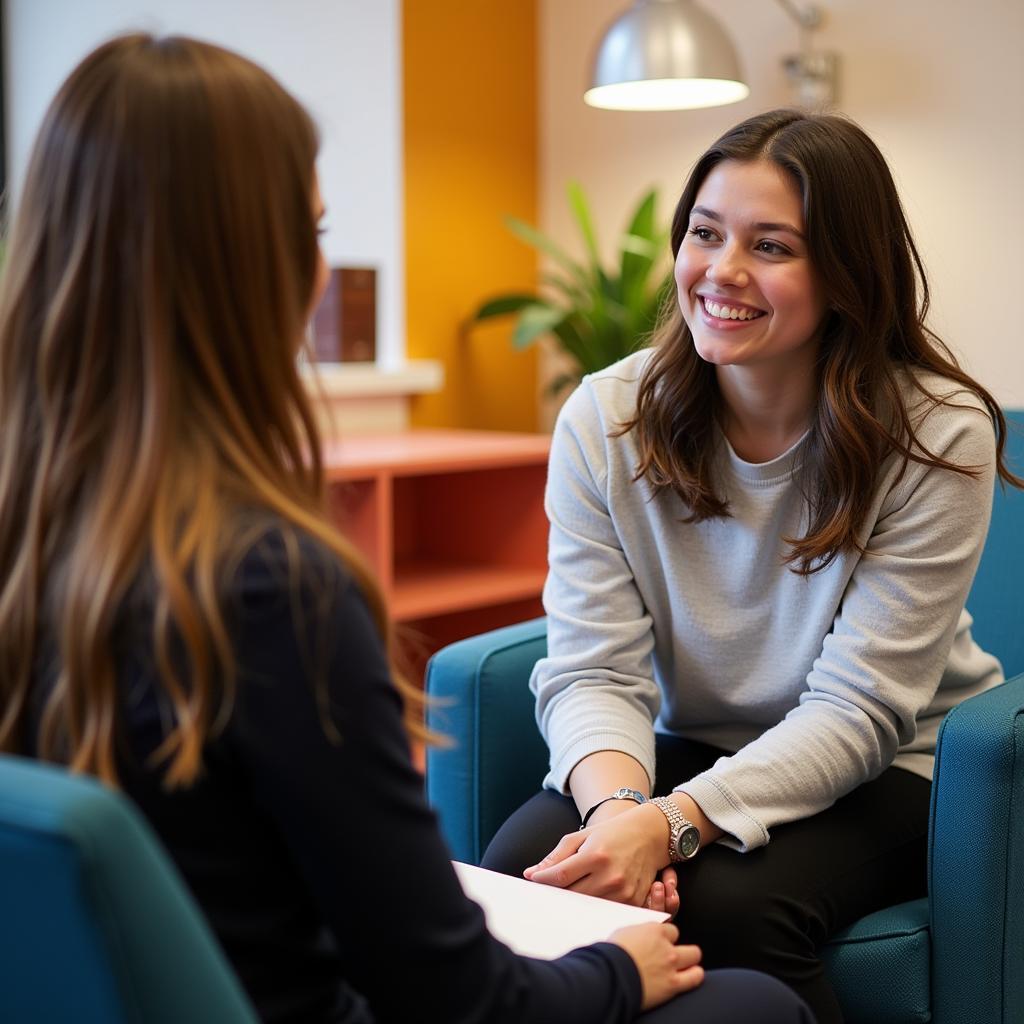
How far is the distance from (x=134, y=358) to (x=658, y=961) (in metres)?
0.54

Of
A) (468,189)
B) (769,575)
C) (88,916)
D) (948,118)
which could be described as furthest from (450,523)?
(88,916)

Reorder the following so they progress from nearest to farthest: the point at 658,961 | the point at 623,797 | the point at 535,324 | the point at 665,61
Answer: the point at 658,961
the point at 623,797
the point at 665,61
the point at 535,324

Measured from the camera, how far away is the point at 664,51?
2621mm

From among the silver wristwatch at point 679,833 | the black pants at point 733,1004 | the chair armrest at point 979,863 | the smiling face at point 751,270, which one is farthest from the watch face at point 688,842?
the smiling face at point 751,270

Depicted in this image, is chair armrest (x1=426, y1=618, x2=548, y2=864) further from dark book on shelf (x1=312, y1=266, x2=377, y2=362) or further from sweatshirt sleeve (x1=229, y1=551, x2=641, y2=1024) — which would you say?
dark book on shelf (x1=312, y1=266, x2=377, y2=362)

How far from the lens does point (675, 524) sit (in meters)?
1.56

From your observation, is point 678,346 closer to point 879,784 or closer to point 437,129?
point 879,784

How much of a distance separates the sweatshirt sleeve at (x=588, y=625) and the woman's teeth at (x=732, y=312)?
20cm

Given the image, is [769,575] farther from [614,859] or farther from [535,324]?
[535,324]

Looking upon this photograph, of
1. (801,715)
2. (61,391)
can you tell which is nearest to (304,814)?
(61,391)

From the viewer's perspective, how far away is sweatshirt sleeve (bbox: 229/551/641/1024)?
72cm

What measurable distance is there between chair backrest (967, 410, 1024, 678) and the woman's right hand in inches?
38.5

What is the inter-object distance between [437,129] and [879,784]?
225 cm

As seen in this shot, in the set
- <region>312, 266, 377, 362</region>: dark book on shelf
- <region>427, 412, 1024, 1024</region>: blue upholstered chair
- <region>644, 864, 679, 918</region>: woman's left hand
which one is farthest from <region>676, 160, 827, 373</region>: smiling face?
<region>312, 266, 377, 362</region>: dark book on shelf
